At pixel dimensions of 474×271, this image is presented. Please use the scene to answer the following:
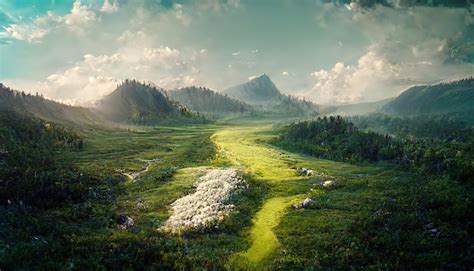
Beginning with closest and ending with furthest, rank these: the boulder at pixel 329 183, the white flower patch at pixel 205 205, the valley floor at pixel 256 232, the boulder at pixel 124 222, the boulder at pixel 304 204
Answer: the valley floor at pixel 256 232 < the boulder at pixel 124 222 < the white flower patch at pixel 205 205 < the boulder at pixel 304 204 < the boulder at pixel 329 183

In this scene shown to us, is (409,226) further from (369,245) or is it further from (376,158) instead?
(376,158)

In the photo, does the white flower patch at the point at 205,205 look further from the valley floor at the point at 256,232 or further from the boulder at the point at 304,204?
the boulder at the point at 304,204

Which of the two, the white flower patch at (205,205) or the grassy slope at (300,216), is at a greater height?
the white flower patch at (205,205)

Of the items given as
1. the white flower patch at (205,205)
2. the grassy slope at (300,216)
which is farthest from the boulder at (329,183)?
the white flower patch at (205,205)

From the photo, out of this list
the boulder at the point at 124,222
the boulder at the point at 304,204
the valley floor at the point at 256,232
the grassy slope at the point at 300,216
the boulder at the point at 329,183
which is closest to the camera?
the valley floor at the point at 256,232

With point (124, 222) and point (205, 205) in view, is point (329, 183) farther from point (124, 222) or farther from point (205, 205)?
point (124, 222)

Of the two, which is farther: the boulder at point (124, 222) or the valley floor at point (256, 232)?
the boulder at point (124, 222)

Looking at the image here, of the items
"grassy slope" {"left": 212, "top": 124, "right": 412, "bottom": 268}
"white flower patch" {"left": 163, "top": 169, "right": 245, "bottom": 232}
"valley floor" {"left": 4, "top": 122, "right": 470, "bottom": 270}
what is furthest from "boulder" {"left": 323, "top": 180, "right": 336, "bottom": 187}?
"white flower patch" {"left": 163, "top": 169, "right": 245, "bottom": 232}

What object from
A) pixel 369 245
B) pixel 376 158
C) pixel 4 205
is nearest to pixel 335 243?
pixel 369 245

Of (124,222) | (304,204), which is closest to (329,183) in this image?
(304,204)
